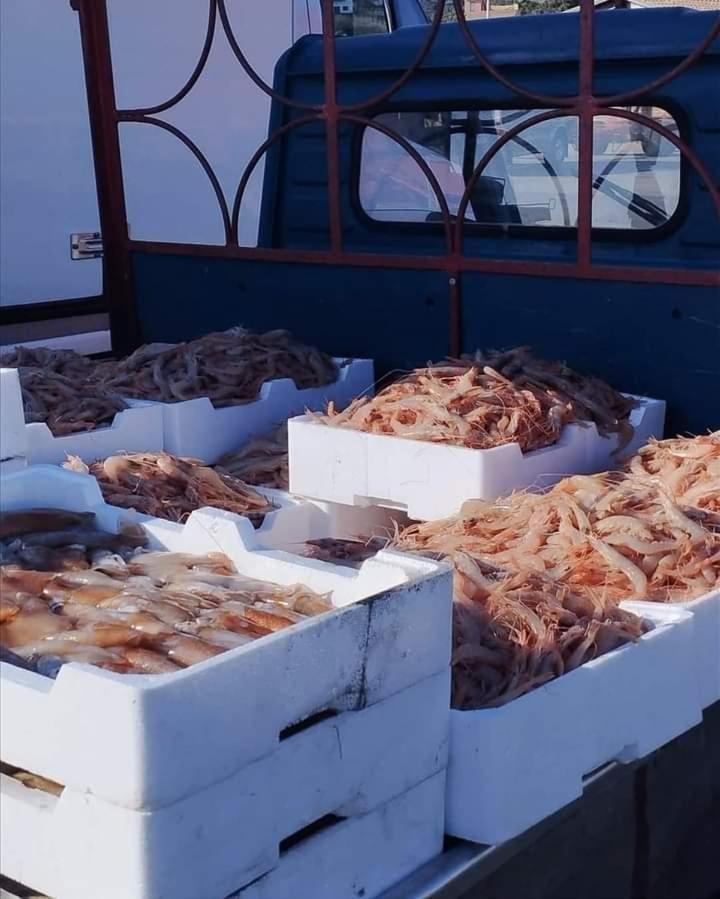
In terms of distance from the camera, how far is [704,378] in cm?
473

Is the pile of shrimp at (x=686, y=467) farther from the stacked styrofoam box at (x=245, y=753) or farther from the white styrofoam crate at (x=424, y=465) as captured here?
the stacked styrofoam box at (x=245, y=753)

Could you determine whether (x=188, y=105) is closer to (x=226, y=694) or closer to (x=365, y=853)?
(x=365, y=853)

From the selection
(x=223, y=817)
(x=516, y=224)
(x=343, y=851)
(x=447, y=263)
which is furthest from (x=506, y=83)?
(x=223, y=817)

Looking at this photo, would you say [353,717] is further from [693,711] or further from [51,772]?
[693,711]

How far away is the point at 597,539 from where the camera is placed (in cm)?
350

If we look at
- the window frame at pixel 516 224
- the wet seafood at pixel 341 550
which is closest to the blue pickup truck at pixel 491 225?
the window frame at pixel 516 224

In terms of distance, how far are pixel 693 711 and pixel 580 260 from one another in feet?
7.23

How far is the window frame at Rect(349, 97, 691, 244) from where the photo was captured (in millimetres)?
5117

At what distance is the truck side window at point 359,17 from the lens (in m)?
7.80

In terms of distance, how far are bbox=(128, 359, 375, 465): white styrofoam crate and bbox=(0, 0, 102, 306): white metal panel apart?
2500 mm

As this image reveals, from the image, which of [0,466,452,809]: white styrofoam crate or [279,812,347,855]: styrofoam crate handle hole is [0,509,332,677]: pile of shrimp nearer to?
[0,466,452,809]: white styrofoam crate

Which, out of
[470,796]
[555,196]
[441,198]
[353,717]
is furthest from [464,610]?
[555,196]

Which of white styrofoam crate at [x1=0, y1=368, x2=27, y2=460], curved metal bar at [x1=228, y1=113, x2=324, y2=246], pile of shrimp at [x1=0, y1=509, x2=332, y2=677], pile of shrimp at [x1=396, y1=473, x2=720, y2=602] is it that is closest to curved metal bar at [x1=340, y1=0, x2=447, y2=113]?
curved metal bar at [x1=228, y1=113, x2=324, y2=246]

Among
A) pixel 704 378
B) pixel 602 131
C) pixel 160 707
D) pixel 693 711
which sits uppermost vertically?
pixel 602 131
